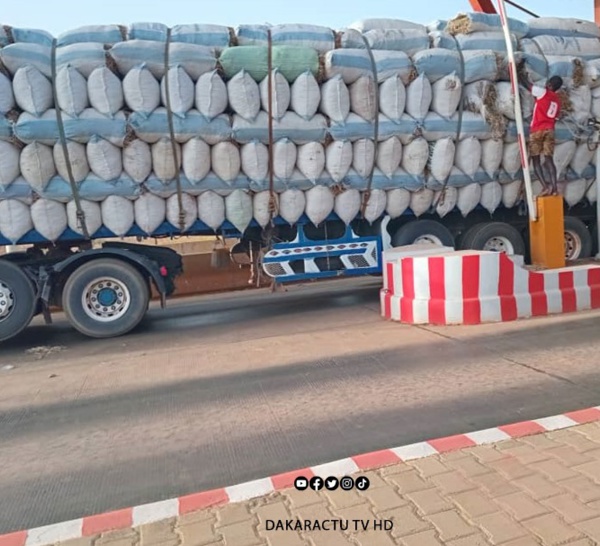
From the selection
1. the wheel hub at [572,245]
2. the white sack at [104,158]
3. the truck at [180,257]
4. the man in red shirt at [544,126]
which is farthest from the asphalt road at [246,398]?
the wheel hub at [572,245]

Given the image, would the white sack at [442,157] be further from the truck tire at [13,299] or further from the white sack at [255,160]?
the truck tire at [13,299]

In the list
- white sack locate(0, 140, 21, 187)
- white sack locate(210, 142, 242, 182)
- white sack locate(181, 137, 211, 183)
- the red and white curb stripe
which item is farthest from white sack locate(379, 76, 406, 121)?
the red and white curb stripe

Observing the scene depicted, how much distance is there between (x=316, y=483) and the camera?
2.96 meters

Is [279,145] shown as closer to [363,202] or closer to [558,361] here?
[363,202]

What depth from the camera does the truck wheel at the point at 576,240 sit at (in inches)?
361

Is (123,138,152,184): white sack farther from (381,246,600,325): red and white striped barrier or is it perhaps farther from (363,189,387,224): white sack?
(381,246,600,325): red and white striped barrier

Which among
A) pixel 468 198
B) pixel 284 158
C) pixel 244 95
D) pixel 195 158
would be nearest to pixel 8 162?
pixel 195 158

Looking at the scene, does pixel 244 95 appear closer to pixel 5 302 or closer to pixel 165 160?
pixel 165 160

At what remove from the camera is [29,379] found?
561 cm

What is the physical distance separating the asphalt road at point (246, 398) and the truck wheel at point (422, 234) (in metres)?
1.75

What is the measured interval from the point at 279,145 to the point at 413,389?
4.00 m

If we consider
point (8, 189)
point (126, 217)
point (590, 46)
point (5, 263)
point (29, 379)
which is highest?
point (590, 46)

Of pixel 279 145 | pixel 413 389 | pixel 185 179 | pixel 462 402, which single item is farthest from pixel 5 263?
pixel 462 402

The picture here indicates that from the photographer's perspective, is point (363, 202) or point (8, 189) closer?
point (8, 189)
